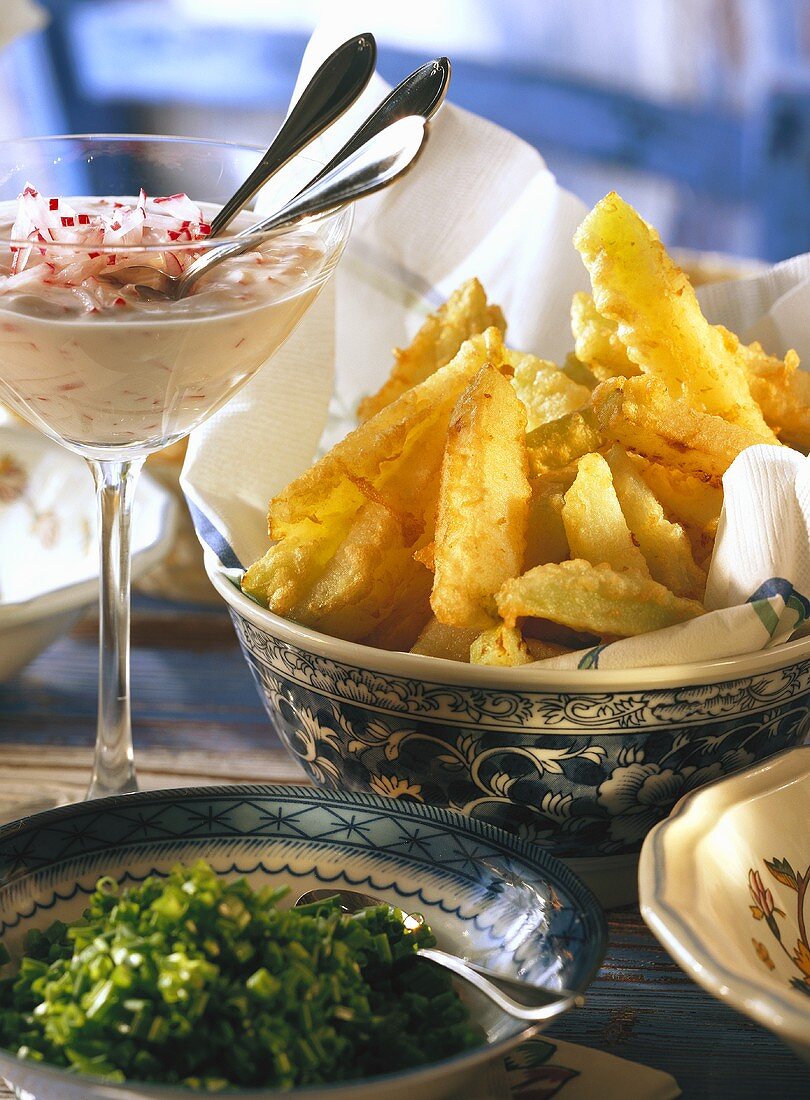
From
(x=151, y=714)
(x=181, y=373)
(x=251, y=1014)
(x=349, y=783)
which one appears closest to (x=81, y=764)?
(x=151, y=714)

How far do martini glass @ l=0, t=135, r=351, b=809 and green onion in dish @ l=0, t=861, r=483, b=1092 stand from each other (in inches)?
16.7

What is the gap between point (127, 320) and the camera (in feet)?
3.11

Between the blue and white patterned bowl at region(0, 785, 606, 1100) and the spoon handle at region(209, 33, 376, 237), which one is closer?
the blue and white patterned bowl at region(0, 785, 606, 1100)

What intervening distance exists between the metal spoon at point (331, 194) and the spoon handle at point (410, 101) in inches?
2.7

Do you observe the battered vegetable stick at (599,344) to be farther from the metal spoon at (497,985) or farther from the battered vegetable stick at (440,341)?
the metal spoon at (497,985)

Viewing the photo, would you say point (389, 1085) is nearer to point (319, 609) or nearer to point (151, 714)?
point (319, 609)

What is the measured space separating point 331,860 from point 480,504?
0.91 feet

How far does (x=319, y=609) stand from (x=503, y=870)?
10.2 inches

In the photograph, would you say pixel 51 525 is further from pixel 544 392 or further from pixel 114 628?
pixel 544 392

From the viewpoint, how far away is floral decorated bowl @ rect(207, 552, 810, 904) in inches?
35.7

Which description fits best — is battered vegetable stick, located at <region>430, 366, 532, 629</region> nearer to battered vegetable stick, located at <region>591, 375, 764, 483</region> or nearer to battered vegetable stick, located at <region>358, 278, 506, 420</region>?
battered vegetable stick, located at <region>591, 375, 764, 483</region>

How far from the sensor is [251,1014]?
652mm

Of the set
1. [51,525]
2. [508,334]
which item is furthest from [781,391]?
[51,525]

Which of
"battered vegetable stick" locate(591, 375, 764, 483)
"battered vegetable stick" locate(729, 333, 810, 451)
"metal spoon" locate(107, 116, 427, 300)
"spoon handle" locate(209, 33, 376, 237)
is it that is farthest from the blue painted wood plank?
"spoon handle" locate(209, 33, 376, 237)
